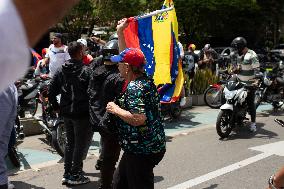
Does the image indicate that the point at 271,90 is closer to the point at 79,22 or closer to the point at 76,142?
the point at 76,142

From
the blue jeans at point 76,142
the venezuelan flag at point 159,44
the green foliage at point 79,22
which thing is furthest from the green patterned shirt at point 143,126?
the green foliage at point 79,22

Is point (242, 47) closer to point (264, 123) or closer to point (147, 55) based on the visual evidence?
point (264, 123)

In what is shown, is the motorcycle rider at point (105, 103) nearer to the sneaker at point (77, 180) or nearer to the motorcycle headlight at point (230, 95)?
the sneaker at point (77, 180)

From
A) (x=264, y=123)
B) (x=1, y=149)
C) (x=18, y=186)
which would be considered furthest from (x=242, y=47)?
(x=1, y=149)

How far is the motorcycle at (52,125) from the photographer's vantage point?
255 inches

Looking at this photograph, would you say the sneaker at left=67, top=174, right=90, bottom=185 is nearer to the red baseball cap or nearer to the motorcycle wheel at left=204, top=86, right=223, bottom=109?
the red baseball cap

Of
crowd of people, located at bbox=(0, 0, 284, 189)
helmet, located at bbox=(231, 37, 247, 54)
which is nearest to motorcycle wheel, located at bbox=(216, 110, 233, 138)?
helmet, located at bbox=(231, 37, 247, 54)

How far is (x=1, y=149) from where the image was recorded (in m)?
4.06

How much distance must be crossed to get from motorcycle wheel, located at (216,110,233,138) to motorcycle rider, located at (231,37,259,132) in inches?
27.9

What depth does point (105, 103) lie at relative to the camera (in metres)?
4.79

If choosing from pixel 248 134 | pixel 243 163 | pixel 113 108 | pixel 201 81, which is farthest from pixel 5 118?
pixel 201 81

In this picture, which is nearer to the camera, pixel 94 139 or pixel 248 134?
pixel 94 139

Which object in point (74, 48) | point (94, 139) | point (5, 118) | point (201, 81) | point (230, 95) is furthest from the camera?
point (201, 81)

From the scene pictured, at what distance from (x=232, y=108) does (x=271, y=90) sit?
3.02m
